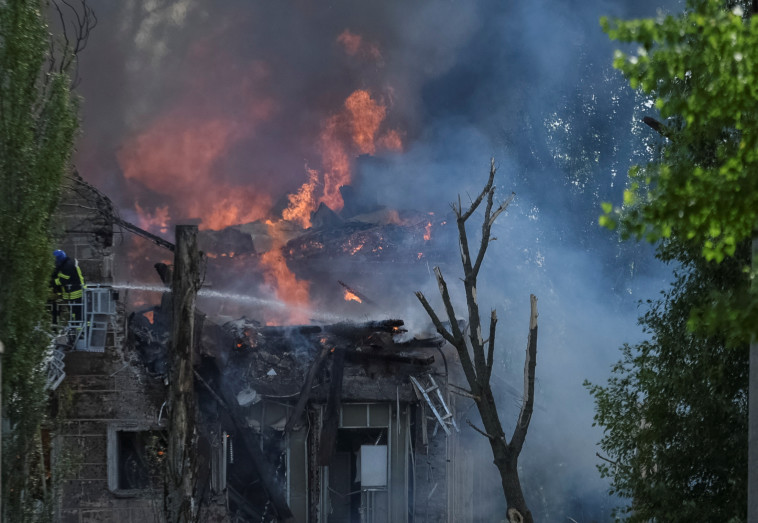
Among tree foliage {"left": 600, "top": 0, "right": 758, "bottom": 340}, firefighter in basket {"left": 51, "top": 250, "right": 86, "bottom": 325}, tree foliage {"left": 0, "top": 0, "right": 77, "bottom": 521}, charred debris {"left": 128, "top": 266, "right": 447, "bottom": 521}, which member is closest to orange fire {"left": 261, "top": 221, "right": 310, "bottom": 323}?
charred debris {"left": 128, "top": 266, "right": 447, "bottom": 521}

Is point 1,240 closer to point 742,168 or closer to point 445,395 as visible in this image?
point 742,168

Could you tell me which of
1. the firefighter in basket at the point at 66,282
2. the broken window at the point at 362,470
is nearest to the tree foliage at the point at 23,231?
the firefighter in basket at the point at 66,282

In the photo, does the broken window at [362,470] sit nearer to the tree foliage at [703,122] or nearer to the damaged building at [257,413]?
the damaged building at [257,413]

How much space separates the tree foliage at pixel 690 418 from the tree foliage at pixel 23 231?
736cm

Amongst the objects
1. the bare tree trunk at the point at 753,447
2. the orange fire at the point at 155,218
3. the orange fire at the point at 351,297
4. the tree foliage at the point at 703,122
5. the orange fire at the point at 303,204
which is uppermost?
the orange fire at the point at 303,204

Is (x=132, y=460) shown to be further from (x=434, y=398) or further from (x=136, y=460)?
(x=434, y=398)

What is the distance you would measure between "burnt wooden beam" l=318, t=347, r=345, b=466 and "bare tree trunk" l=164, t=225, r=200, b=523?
7.27 metres

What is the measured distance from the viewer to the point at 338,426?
60.1 feet

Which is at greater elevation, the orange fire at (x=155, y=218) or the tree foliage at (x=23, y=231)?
the orange fire at (x=155, y=218)

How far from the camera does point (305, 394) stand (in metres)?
18.0

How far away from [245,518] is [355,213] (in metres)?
24.7

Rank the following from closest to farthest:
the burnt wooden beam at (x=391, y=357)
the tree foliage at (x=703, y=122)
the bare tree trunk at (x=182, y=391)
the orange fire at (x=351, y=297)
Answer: the tree foliage at (x=703, y=122), the bare tree trunk at (x=182, y=391), the burnt wooden beam at (x=391, y=357), the orange fire at (x=351, y=297)

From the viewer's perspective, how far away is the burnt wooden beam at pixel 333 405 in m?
18.1

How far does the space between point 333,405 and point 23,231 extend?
877 cm
